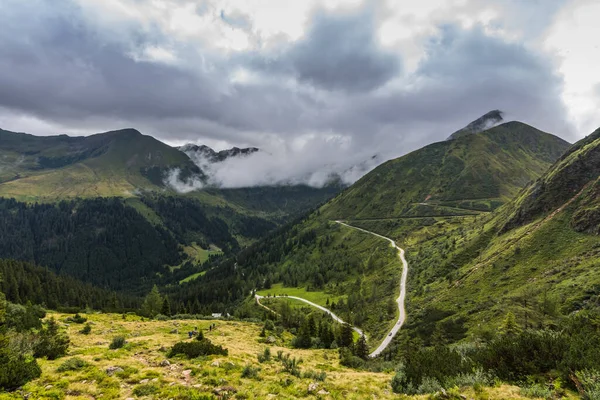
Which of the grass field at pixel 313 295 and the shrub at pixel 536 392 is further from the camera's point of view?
the grass field at pixel 313 295

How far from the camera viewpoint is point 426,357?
24.2 meters

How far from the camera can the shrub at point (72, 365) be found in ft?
73.0

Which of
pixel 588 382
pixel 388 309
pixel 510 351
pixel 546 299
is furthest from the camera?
pixel 388 309

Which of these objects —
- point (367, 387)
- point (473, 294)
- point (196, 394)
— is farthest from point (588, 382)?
point (473, 294)

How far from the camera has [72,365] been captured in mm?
22922

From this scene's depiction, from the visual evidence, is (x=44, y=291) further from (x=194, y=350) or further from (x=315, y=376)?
(x=315, y=376)

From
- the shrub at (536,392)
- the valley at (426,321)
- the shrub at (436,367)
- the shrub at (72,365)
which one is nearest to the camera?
the shrub at (536,392)

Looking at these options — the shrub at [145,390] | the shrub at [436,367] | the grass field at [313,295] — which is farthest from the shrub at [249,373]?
the grass field at [313,295]

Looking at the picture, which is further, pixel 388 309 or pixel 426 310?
pixel 388 309

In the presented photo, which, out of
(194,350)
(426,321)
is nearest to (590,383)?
(194,350)

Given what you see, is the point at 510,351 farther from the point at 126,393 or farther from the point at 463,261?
the point at 463,261

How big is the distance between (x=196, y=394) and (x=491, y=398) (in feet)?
57.3

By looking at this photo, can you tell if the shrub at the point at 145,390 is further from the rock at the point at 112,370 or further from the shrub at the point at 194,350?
the shrub at the point at 194,350

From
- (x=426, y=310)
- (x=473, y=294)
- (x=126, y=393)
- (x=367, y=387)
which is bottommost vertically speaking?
(x=426, y=310)
